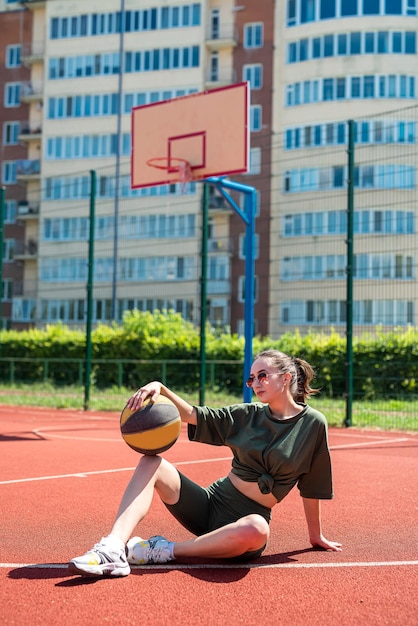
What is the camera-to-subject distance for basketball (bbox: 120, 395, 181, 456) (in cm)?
457

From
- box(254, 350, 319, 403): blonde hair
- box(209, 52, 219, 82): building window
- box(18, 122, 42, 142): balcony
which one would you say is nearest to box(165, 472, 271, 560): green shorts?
box(254, 350, 319, 403): blonde hair

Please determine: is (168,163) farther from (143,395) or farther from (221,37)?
(221,37)

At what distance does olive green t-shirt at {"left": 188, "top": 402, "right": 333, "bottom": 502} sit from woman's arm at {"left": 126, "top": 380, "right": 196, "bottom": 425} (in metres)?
0.04

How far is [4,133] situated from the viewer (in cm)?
5053

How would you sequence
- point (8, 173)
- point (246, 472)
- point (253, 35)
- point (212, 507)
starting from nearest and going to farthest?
1. point (246, 472)
2. point (212, 507)
3. point (253, 35)
4. point (8, 173)

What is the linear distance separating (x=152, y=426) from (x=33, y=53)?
47.5m

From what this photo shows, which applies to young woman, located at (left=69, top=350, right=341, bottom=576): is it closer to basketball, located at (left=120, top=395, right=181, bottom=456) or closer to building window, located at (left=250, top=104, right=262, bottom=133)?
basketball, located at (left=120, top=395, right=181, bottom=456)

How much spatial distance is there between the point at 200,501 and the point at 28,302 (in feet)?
135

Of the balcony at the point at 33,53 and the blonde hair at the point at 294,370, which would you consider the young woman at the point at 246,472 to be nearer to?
the blonde hair at the point at 294,370

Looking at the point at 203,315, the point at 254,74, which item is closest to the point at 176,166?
the point at 203,315

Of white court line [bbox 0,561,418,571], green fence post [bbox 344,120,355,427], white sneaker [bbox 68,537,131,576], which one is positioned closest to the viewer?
white sneaker [bbox 68,537,131,576]

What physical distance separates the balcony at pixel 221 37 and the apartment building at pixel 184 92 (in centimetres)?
7

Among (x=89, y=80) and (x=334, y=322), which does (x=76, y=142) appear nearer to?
(x=89, y=80)

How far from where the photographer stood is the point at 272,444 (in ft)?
15.3
